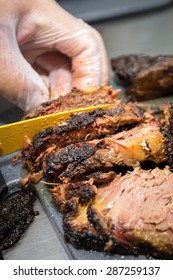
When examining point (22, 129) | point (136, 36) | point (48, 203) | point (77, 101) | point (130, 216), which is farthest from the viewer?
point (136, 36)

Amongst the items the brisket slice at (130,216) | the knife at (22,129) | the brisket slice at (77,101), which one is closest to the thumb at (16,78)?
the brisket slice at (77,101)

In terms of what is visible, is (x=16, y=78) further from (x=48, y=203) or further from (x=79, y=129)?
(x=48, y=203)

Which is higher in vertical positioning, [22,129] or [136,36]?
[136,36]

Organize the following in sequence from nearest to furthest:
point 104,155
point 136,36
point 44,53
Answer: point 104,155 → point 44,53 → point 136,36

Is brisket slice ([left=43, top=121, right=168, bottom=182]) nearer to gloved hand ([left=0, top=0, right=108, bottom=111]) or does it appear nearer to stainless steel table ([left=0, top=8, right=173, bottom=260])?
stainless steel table ([left=0, top=8, right=173, bottom=260])

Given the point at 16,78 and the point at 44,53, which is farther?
the point at 44,53

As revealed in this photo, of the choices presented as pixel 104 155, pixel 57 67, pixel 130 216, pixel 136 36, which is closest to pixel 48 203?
pixel 104 155

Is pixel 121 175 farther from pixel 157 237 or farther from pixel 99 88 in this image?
pixel 99 88

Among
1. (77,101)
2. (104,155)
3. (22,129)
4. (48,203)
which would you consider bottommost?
(48,203)
